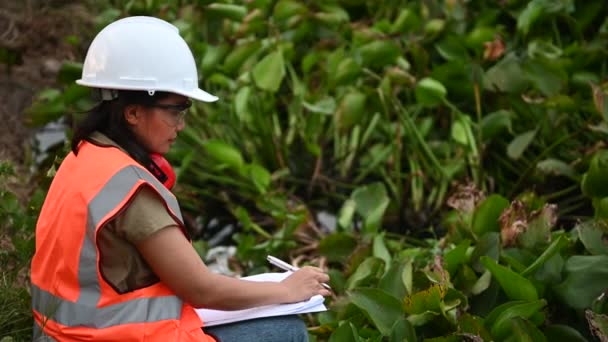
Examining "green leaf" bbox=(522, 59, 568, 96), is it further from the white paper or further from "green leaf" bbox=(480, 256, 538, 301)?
the white paper

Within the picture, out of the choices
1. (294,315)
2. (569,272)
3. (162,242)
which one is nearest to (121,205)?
(162,242)

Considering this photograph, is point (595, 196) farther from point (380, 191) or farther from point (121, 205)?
point (121, 205)

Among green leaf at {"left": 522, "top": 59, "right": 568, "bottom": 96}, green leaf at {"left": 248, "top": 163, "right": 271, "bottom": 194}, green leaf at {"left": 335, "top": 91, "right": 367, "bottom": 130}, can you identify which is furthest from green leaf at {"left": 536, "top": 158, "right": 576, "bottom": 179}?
green leaf at {"left": 248, "top": 163, "right": 271, "bottom": 194}

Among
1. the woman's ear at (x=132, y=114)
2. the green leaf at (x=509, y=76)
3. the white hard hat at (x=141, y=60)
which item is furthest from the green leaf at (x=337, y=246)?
the woman's ear at (x=132, y=114)

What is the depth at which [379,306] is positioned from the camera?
2850 millimetres

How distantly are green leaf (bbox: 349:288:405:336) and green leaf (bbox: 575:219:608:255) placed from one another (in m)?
0.55

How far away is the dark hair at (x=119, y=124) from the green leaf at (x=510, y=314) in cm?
98

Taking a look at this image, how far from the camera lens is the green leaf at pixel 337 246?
143 inches

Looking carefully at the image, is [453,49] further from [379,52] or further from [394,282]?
[394,282]

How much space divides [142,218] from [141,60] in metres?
0.35

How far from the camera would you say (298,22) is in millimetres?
4660

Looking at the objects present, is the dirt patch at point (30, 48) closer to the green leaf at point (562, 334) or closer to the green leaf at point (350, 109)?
the green leaf at point (350, 109)

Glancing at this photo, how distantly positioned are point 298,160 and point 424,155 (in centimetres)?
50

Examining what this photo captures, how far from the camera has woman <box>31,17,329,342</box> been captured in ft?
7.07
